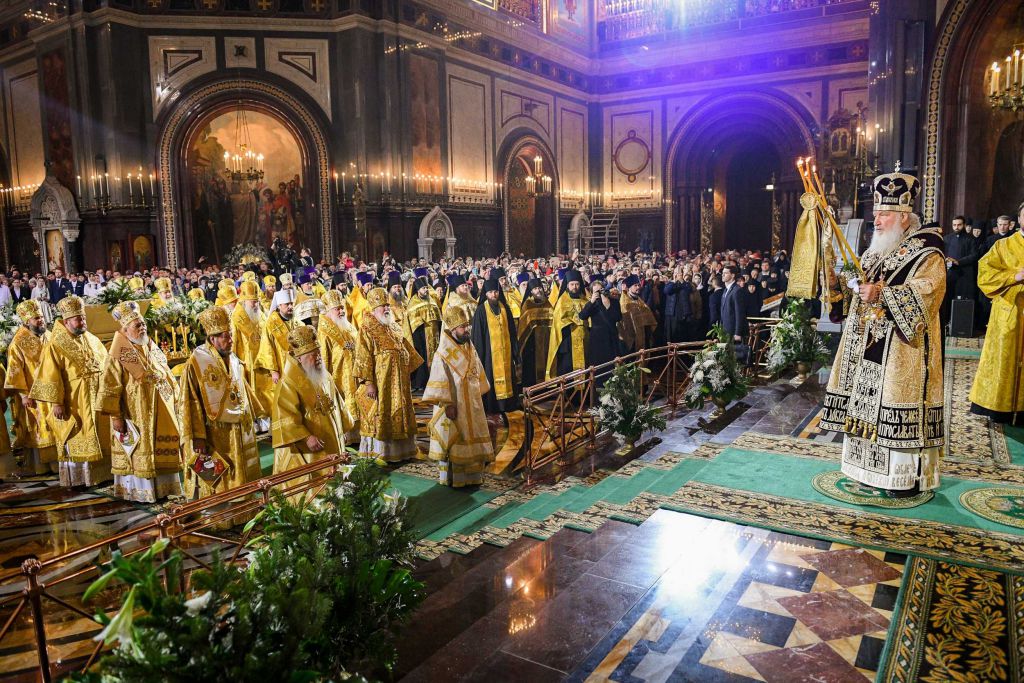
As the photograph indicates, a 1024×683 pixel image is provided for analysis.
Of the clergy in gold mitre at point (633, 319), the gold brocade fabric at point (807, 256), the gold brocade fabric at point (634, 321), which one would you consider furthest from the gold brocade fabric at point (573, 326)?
the gold brocade fabric at point (807, 256)

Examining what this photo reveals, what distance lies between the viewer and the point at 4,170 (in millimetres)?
23656

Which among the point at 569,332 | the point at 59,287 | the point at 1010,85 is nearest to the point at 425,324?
the point at 569,332

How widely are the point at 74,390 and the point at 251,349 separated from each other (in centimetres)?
219

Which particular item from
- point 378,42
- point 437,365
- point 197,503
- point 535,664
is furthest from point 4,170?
point 535,664

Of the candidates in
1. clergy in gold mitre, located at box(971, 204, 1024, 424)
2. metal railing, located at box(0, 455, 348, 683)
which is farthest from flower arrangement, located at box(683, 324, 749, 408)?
metal railing, located at box(0, 455, 348, 683)

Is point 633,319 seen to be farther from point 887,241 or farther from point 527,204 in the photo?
point 527,204

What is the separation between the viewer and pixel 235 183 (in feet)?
70.0

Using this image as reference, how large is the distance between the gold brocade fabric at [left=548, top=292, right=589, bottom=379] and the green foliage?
7.29m

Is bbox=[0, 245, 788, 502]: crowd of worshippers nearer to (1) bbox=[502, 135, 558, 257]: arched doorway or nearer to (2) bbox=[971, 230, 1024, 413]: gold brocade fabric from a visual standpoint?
(2) bbox=[971, 230, 1024, 413]: gold brocade fabric

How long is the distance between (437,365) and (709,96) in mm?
25761

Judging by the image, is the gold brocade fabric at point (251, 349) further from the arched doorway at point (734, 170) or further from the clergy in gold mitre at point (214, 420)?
the arched doorway at point (734, 170)

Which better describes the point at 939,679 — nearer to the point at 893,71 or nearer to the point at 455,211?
the point at 893,71

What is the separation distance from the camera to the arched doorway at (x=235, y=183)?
20156 mm

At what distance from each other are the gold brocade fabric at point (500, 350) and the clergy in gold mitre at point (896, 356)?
5318mm
